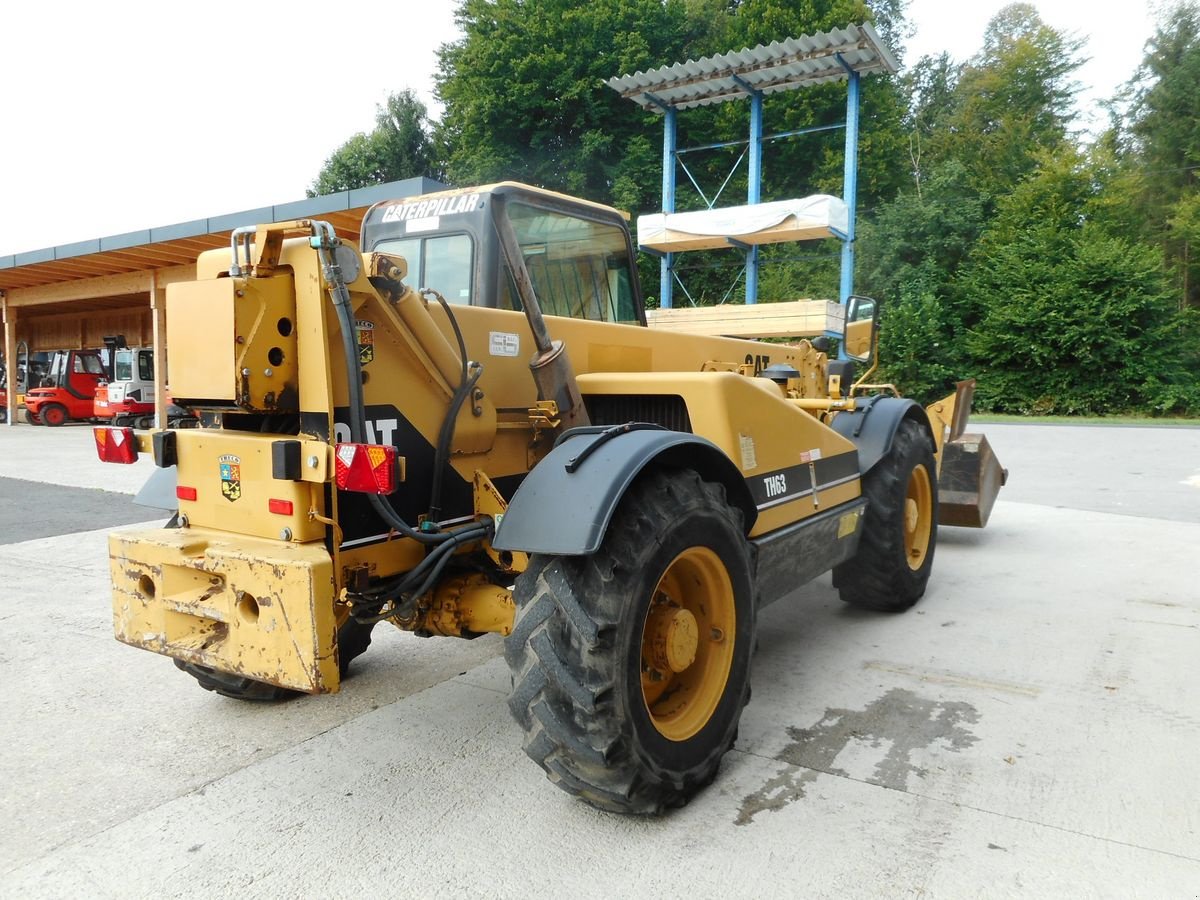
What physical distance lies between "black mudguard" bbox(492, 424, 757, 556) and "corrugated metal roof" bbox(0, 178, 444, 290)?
920 centimetres

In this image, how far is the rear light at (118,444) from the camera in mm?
3301

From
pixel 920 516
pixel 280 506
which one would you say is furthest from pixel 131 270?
pixel 280 506

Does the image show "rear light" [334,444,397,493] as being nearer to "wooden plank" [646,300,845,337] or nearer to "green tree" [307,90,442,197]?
"wooden plank" [646,300,845,337]

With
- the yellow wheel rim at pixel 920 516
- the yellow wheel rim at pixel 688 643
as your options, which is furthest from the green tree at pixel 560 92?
the yellow wheel rim at pixel 688 643

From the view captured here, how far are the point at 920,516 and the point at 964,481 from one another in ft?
5.77

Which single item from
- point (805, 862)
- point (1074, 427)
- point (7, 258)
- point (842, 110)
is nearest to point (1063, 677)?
point (805, 862)

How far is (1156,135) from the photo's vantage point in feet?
99.6

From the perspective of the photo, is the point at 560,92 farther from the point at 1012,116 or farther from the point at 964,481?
the point at 964,481

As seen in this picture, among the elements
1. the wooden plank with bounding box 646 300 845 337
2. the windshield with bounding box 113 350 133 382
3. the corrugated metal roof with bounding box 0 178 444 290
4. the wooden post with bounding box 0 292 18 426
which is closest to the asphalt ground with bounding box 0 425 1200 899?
the wooden plank with bounding box 646 300 845 337

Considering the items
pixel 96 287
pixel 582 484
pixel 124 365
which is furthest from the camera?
pixel 124 365

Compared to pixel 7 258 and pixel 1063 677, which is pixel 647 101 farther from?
pixel 1063 677

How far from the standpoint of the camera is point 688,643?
3020mm

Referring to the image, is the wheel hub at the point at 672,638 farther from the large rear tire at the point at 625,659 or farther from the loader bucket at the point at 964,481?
the loader bucket at the point at 964,481

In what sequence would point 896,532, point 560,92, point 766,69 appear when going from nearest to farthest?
point 896,532 → point 766,69 → point 560,92
